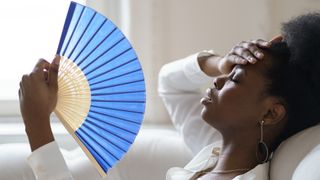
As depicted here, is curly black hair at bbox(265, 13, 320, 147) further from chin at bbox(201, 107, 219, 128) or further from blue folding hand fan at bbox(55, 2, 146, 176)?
blue folding hand fan at bbox(55, 2, 146, 176)

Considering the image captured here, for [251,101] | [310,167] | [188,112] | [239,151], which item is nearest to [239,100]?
[251,101]

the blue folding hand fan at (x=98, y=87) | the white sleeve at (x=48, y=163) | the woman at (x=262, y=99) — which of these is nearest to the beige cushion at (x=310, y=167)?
the woman at (x=262, y=99)

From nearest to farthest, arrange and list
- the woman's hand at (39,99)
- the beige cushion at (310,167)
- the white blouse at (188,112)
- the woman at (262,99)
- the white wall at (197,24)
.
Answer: the beige cushion at (310,167) < the woman's hand at (39,99) < the woman at (262,99) < the white blouse at (188,112) < the white wall at (197,24)

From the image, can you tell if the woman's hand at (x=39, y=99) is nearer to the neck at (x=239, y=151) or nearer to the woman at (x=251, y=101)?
the woman at (x=251, y=101)

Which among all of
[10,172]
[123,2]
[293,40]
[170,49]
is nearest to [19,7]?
[123,2]

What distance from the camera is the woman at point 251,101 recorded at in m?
1.04

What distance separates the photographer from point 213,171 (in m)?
1.28

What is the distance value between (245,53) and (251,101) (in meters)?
0.12

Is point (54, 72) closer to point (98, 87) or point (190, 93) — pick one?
point (98, 87)

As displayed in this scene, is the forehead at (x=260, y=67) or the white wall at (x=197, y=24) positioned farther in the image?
the white wall at (x=197, y=24)

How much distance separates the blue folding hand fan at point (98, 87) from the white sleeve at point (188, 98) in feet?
1.51

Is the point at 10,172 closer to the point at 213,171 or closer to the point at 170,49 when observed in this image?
the point at 213,171

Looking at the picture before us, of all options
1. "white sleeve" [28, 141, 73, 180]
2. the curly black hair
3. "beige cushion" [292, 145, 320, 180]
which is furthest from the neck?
"white sleeve" [28, 141, 73, 180]

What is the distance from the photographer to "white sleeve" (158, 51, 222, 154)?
151 cm
